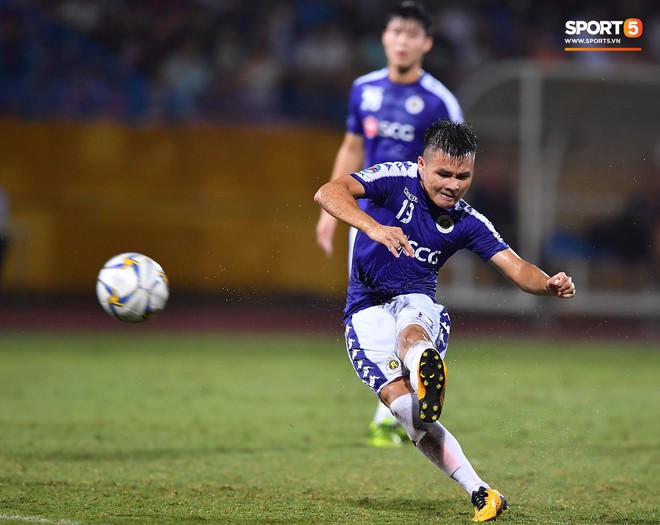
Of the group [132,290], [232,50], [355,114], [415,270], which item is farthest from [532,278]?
[232,50]

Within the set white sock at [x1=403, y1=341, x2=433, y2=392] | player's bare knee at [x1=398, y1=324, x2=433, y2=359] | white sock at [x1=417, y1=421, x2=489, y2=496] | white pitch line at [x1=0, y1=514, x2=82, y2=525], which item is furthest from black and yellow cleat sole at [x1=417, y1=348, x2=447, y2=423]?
white pitch line at [x1=0, y1=514, x2=82, y2=525]

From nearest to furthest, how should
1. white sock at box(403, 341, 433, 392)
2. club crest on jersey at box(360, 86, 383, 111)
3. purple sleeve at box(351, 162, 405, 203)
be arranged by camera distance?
white sock at box(403, 341, 433, 392) < purple sleeve at box(351, 162, 405, 203) < club crest on jersey at box(360, 86, 383, 111)

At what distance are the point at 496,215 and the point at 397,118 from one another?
10.6 metres

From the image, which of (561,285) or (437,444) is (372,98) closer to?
(561,285)

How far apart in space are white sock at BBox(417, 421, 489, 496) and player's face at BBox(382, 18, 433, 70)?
319 cm

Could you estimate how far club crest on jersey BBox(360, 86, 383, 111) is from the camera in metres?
7.53

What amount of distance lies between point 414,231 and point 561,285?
0.82 meters

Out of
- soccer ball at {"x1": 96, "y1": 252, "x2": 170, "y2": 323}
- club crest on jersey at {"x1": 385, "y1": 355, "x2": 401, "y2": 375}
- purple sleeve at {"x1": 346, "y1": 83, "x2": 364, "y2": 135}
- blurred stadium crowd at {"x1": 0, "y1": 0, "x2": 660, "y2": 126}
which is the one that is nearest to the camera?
club crest on jersey at {"x1": 385, "y1": 355, "x2": 401, "y2": 375}

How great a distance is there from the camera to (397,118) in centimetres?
748

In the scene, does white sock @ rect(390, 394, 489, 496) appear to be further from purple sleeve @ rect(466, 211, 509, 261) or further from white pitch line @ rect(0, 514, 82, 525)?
white pitch line @ rect(0, 514, 82, 525)

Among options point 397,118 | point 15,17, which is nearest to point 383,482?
point 397,118

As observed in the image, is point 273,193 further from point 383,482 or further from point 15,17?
point 383,482

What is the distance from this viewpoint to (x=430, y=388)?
4.74m

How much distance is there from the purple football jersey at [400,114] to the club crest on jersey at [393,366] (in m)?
2.55
